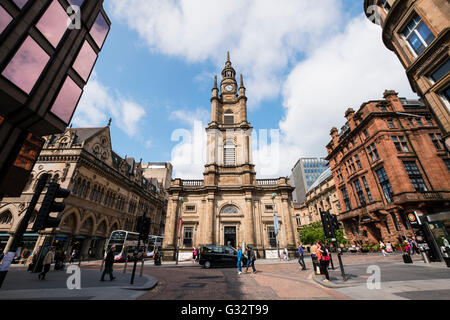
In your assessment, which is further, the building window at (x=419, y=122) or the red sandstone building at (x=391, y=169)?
the building window at (x=419, y=122)

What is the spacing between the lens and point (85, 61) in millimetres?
10766

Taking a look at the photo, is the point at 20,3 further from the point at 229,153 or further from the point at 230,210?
the point at 229,153

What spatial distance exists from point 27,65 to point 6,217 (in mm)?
27032

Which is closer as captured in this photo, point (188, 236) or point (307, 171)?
point (188, 236)

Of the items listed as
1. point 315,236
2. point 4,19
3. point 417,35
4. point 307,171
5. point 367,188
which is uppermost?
point 307,171

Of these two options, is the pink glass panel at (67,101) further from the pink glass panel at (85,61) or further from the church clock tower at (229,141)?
the church clock tower at (229,141)

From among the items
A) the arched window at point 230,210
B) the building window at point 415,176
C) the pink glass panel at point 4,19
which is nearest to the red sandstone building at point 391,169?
the building window at point 415,176

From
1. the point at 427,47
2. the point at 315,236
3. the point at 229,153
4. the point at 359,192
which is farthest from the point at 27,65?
the point at 359,192

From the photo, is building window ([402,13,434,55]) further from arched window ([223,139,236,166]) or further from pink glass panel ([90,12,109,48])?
arched window ([223,139,236,166])

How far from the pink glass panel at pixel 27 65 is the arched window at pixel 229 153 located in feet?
87.5

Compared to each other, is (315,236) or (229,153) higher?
(229,153)

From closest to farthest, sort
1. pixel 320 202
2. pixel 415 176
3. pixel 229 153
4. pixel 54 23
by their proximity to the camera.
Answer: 1. pixel 54 23
2. pixel 415 176
3. pixel 229 153
4. pixel 320 202

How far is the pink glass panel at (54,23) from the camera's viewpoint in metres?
8.36

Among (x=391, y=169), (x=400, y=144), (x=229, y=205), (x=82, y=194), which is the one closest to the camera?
(x=391, y=169)
